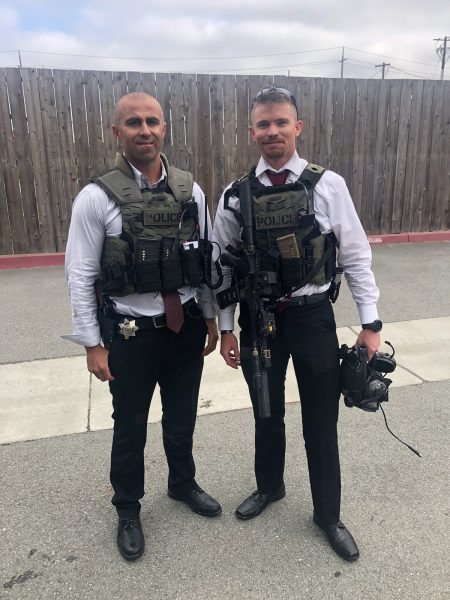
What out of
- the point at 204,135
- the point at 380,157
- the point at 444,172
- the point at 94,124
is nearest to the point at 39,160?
the point at 94,124

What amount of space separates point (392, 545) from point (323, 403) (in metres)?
0.79

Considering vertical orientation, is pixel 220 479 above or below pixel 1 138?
below

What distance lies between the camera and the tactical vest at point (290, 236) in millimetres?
2146

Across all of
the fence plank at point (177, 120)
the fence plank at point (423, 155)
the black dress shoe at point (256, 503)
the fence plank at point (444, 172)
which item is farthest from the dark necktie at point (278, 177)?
the fence plank at point (444, 172)

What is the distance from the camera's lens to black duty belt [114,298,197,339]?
227cm

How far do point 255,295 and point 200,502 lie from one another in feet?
4.08

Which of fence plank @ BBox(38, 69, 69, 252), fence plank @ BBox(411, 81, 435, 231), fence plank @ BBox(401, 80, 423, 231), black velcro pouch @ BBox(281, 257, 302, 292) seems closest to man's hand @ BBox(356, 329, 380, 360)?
black velcro pouch @ BBox(281, 257, 302, 292)

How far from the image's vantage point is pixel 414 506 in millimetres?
2617

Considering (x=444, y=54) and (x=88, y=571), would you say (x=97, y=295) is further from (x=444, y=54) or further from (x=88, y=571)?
(x=444, y=54)

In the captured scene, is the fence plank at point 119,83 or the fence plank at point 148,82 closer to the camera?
the fence plank at point 119,83

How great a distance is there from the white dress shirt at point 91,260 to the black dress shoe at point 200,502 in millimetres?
1060

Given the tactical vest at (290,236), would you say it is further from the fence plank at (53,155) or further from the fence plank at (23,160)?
the fence plank at (23,160)

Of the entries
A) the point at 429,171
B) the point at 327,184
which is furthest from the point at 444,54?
the point at 327,184

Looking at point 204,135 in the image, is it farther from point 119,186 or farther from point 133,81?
point 119,186
